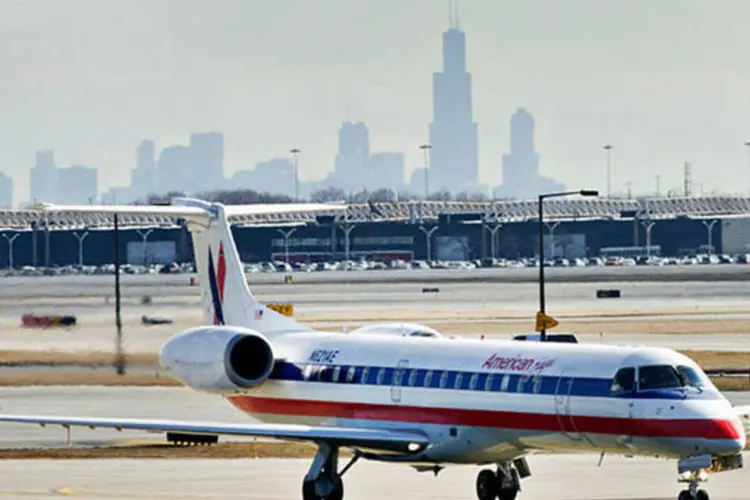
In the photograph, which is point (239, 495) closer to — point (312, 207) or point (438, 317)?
point (312, 207)

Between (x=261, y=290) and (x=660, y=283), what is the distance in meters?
38.8

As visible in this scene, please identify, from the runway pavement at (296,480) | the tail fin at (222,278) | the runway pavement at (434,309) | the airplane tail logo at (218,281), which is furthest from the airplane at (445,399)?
the runway pavement at (434,309)

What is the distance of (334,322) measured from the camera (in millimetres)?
129000

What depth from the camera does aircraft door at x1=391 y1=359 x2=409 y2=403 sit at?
1736 inches

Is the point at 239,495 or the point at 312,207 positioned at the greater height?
the point at 312,207

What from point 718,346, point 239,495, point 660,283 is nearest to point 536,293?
point 660,283

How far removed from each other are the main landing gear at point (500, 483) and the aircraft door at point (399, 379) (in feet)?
9.23

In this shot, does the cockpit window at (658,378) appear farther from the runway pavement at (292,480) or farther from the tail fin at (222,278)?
the tail fin at (222,278)

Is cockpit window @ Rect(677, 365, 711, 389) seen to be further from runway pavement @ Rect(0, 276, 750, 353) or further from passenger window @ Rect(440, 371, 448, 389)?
runway pavement @ Rect(0, 276, 750, 353)

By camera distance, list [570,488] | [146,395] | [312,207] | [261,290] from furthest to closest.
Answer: [261,290], [146,395], [312,207], [570,488]

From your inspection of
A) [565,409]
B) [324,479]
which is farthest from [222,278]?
[565,409]

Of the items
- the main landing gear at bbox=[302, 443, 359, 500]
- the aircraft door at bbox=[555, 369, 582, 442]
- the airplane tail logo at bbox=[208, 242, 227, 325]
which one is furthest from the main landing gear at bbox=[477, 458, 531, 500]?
the airplane tail logo at bbox=[208, 242, 227, 325]

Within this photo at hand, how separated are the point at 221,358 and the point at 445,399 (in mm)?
6102

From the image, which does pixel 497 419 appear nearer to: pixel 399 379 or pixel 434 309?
pixel 399 379
